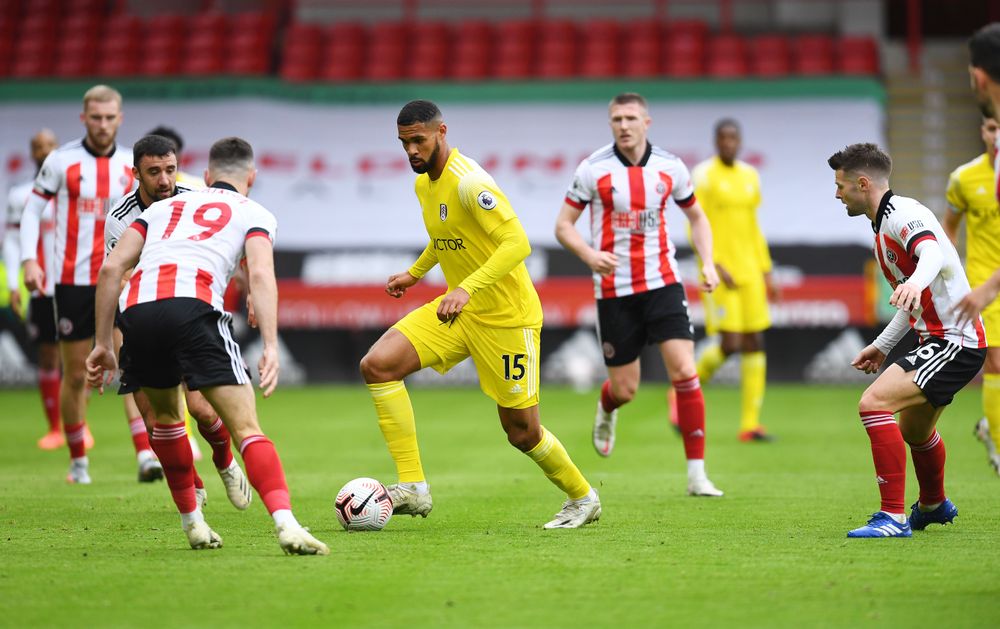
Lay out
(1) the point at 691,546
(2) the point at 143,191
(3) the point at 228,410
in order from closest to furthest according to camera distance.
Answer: (3) the point at 228,410 < (1) the point at 691,546 < (2) the point at 143,191

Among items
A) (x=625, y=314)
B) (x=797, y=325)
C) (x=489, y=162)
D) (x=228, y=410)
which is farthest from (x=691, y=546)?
(x=489, y=162)

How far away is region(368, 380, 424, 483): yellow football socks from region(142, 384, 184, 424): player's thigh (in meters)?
1.22

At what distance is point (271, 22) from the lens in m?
23.5

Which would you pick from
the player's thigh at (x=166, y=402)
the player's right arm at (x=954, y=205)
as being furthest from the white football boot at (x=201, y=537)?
the player's right arm at (x=954, y=205)

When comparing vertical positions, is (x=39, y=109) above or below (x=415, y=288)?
above

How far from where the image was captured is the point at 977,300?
216 inches

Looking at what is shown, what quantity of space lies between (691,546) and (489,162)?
52.8 ft

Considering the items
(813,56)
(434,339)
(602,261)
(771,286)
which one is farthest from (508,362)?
(813,56)

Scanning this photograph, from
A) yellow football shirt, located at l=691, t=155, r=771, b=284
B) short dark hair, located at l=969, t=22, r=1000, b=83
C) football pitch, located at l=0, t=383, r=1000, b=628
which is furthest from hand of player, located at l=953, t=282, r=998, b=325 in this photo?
yellow football shirt, located at l=691, t=155, r=771, b=284

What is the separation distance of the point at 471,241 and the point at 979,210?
422cm

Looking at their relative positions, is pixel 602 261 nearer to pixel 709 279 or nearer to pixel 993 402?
pixel 709 279

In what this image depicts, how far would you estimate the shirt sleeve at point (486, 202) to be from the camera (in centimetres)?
693

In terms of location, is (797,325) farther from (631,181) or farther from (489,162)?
(631,181)

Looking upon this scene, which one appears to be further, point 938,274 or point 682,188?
point 682,188
